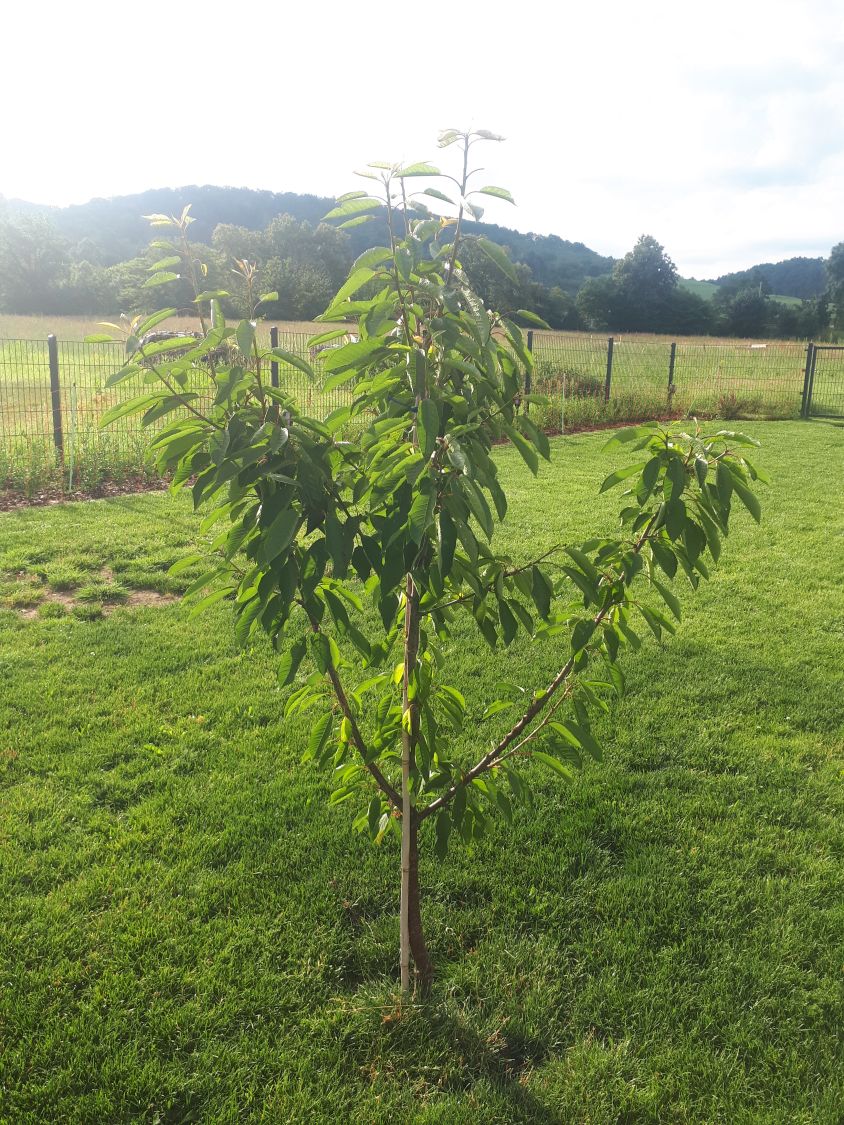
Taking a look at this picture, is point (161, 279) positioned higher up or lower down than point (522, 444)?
higher up

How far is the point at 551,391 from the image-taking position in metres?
13.7

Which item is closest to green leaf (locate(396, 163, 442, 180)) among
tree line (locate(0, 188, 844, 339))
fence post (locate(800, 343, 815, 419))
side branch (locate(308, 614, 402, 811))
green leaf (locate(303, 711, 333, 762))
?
side branch (locate(308, 614, 402, 811))

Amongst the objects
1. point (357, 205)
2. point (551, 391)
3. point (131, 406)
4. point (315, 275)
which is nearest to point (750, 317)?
point (315, 275)

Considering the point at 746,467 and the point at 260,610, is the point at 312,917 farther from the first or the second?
the point at 746,467

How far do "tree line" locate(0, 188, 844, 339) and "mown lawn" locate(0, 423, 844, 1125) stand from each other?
96.7 feet

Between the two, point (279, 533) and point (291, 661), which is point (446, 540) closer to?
point (279, 533)

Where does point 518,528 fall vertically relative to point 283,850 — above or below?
above

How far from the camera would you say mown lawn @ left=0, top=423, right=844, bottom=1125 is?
6.05 feet

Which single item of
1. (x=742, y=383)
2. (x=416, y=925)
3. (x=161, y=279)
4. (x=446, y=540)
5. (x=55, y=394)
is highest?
(x=742, y=383)

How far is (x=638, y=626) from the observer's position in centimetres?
459

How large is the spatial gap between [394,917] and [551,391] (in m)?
12.3

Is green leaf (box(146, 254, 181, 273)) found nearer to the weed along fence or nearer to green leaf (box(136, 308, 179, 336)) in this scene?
green leaf (box(136, 308, 179, 336))

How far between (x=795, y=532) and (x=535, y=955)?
5575 millimetres

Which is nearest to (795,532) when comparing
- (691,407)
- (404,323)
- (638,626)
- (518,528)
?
(518,528)
